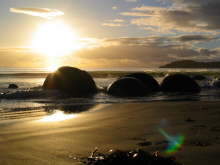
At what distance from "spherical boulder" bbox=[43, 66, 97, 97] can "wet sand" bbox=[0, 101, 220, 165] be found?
10078mm

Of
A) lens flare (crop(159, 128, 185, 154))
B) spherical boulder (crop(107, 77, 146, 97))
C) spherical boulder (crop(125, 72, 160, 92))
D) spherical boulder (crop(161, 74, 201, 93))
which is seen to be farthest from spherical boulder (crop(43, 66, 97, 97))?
lens flare (crop(159, 128, 185, 154))

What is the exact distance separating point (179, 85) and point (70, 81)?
20.2 ft

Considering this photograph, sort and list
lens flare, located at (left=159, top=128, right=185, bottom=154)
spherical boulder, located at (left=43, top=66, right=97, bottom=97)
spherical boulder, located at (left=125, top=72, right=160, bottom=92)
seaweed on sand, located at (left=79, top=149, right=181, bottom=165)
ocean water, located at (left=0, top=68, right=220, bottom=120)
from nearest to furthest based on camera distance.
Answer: seaweed on sand, located at (left=79, top=149, right=181, bottom=165), lens flare, located at (left=159, top=128, right=185, bottom=154), ocean water, located at (left=0, top=68, right=220, bottom=120), spherical boulder, located at (left=43, top=66, right=97, bottom=97), spherical boulder, located at (left=125, top=72, right=160, bottom=92)

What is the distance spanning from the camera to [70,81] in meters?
16.8

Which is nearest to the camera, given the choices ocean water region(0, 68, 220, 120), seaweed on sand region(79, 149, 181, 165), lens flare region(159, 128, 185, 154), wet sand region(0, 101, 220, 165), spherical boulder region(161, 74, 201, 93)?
seaweed on sand region(79, 149, 181, 165)

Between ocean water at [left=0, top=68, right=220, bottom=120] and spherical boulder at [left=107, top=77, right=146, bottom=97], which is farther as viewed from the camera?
spherical boulder at [left=107, top=77, right=146, bottom=97]

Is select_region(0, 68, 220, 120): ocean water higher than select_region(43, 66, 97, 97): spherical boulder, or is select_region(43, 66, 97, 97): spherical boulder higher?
select_region(43, 66, 97, 97): spherical boulder


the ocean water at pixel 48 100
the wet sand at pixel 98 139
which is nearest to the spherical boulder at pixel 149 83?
the ocean water at pixel 48 100

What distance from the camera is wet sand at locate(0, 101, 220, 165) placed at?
3.46 m

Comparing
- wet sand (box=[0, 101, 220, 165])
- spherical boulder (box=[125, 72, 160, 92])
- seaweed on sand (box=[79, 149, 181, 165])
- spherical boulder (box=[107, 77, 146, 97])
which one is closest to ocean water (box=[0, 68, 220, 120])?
spherical boulder (box=[107, 77, 146, 97])

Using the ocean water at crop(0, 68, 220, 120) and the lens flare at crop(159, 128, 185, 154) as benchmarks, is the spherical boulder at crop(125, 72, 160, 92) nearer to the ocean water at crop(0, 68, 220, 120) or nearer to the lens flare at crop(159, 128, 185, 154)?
the ocean water at crop(0, 68, 220, 120)

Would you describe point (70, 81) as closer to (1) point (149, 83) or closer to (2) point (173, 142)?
(1) point (149, 83)

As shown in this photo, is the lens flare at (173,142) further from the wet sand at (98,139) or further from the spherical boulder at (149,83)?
the spherical boulder at (149,83)

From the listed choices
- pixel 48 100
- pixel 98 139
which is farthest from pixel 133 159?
pixel 48 100
